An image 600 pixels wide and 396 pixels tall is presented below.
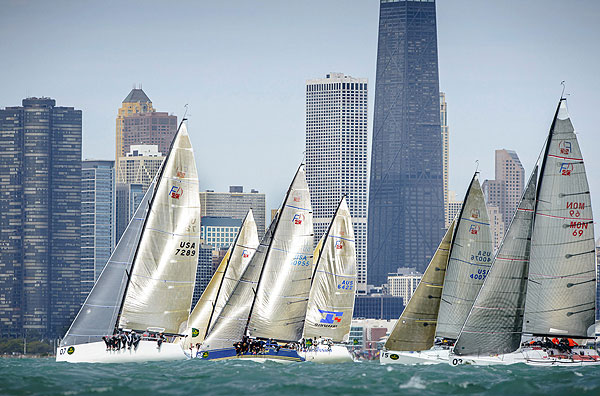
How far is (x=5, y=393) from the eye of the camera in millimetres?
44688

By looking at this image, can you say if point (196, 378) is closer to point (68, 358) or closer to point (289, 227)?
point (68, 358)

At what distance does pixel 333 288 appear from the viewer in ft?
231

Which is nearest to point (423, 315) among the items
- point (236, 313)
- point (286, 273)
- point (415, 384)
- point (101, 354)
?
point (286, 273)

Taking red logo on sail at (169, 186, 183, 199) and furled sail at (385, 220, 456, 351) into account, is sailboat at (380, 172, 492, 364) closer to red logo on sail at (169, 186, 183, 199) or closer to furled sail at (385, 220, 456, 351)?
furled sail at (385, 220, 456, 351)

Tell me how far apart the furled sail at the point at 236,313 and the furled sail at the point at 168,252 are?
179 inches

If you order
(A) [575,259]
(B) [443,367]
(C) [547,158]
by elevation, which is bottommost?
(B) [443,367]

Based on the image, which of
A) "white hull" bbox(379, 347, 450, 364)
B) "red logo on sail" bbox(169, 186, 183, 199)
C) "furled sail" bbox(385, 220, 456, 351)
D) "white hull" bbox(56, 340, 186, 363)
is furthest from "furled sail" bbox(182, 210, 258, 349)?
"furled sail" bbox(385, 220, 456, 351)

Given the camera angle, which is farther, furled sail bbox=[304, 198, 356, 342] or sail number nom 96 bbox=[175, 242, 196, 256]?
furled sail bbox=[304, 198, 356, 342]

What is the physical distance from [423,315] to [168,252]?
14163mm

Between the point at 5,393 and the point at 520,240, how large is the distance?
25.8 metres

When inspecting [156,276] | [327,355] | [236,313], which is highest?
[156,276]

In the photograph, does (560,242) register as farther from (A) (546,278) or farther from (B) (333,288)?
(B) (333,288)

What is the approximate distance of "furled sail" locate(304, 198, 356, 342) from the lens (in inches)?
2751

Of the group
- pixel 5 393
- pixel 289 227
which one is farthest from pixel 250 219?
pixel 5 393
